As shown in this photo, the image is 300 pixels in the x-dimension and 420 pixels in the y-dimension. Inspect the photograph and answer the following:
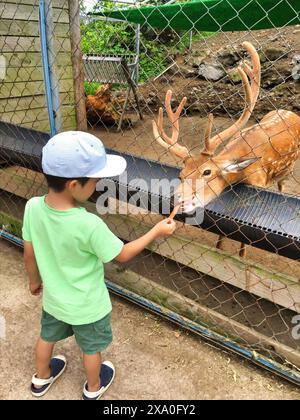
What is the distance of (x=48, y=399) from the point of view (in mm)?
1859

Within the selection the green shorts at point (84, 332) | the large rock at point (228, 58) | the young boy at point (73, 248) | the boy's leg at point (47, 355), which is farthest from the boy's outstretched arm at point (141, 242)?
the large rock at point (228, 58)

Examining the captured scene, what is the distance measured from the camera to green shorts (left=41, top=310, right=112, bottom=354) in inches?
66.4

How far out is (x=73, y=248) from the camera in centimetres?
152

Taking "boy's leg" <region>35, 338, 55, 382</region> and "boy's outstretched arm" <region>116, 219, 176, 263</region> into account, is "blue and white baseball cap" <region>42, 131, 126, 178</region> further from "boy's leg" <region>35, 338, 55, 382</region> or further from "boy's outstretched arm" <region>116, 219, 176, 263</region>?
"boy's leg" <region>35, 338, 55, 382</region>

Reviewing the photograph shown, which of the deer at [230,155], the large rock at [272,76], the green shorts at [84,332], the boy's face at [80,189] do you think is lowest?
the large rock at [272,76]

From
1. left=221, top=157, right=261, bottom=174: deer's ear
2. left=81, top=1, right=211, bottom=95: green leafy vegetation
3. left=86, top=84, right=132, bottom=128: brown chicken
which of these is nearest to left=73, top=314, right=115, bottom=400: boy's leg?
left=221, top=157, right=261, bottom=174: deer's ear

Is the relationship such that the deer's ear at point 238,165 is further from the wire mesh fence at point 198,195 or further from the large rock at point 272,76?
the large rock at point 272,76

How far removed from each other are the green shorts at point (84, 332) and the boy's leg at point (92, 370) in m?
0.03

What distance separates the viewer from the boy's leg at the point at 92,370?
5.70 feet

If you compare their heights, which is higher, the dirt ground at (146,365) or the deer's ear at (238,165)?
the deer's ear at (238,165)

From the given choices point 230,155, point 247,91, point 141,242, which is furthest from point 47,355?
point 247,91

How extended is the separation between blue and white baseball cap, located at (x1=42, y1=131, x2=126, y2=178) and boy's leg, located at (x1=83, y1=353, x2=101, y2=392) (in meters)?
0.86

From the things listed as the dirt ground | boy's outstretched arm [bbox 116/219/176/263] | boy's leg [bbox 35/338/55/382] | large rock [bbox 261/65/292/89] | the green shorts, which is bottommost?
large rock [bbox 261/65/292/89]

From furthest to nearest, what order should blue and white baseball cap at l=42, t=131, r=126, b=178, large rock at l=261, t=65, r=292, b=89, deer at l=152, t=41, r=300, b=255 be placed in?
large rock at l=261, t=65, r=292, b=89 < deer at l=152, t=41, r=300, b=255 < blue and white baseball cap at l=42, t=131, r=126, b=178
